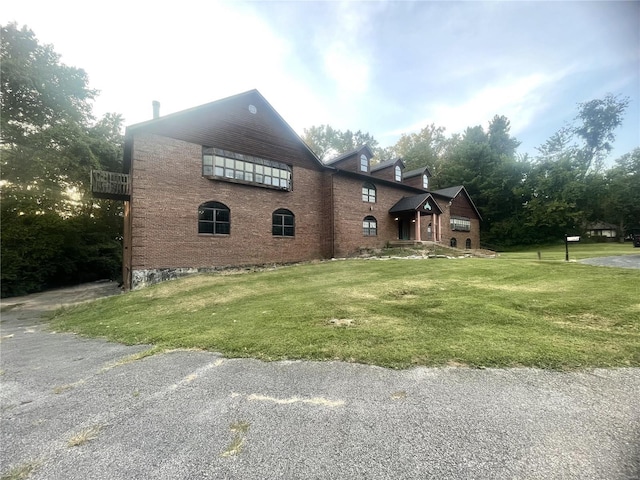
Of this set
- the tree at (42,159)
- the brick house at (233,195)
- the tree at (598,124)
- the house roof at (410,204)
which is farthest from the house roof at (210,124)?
the tree at (598,124)

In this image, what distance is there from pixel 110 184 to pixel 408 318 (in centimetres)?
1721

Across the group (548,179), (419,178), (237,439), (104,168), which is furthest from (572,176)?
(104,168)

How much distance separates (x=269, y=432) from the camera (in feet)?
9.27

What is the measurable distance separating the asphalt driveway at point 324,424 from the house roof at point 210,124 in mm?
13638

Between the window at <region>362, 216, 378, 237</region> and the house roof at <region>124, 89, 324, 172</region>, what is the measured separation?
8731 millimetres

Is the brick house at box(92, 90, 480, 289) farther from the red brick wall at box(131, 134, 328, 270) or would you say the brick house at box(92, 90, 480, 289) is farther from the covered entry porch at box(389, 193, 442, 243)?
the covered entry porch at box(389, 193, 442, 243)

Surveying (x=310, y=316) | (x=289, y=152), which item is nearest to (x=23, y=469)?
(x=310, y=316)

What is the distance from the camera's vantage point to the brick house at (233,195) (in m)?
14.4

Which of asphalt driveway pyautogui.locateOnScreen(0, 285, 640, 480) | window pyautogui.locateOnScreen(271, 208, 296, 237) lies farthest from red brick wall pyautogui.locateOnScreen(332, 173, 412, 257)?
asphalt driveway pyautogui.locateOnScreen(0, 285, 640, 480)

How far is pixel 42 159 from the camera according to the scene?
73.6 ft

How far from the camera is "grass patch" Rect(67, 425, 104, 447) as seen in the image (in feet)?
9.44

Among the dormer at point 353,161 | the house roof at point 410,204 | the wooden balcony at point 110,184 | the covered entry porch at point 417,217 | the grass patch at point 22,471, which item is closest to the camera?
the grass patch at point 22,471

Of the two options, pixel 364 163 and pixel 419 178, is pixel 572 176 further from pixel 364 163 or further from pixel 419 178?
pixel 364 163

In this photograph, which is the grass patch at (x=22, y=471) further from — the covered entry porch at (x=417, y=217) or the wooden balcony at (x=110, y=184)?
the covered entry porch at (x=417, y=217)
